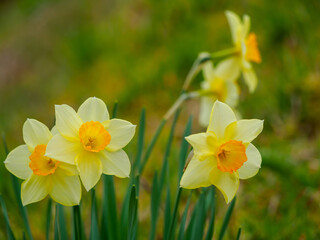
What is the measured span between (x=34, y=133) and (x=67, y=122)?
9 cm

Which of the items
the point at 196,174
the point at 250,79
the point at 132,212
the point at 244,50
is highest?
the point at 244,50

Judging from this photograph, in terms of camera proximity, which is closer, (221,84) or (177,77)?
(221,84)

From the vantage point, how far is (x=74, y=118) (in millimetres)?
942

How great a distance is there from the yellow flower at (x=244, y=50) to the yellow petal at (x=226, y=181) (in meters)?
0.65

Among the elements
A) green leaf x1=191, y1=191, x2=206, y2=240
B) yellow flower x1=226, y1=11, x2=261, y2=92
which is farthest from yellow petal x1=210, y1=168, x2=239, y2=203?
yellow flower x1=226, y1=11, x2=261, y2=92

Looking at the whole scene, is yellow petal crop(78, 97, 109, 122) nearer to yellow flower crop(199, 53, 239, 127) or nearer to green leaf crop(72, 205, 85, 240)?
green leaf crop(72, 205, 85, 240)

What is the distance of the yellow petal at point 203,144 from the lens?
887 millimetres

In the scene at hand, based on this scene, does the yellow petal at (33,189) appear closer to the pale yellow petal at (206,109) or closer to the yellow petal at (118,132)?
the yellow petal at (118,132)

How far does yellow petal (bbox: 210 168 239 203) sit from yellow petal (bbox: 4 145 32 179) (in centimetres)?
49

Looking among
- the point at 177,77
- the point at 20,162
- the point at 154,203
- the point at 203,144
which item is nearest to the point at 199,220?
the point at 154,203

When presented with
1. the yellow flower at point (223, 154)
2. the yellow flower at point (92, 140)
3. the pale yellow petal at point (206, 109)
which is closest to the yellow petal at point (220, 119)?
the yellow flower at point (223, 154)

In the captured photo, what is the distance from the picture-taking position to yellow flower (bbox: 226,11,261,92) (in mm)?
1453

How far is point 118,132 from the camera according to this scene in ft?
3.12

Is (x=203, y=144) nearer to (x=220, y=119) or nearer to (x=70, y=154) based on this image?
(x=220, y=119)
